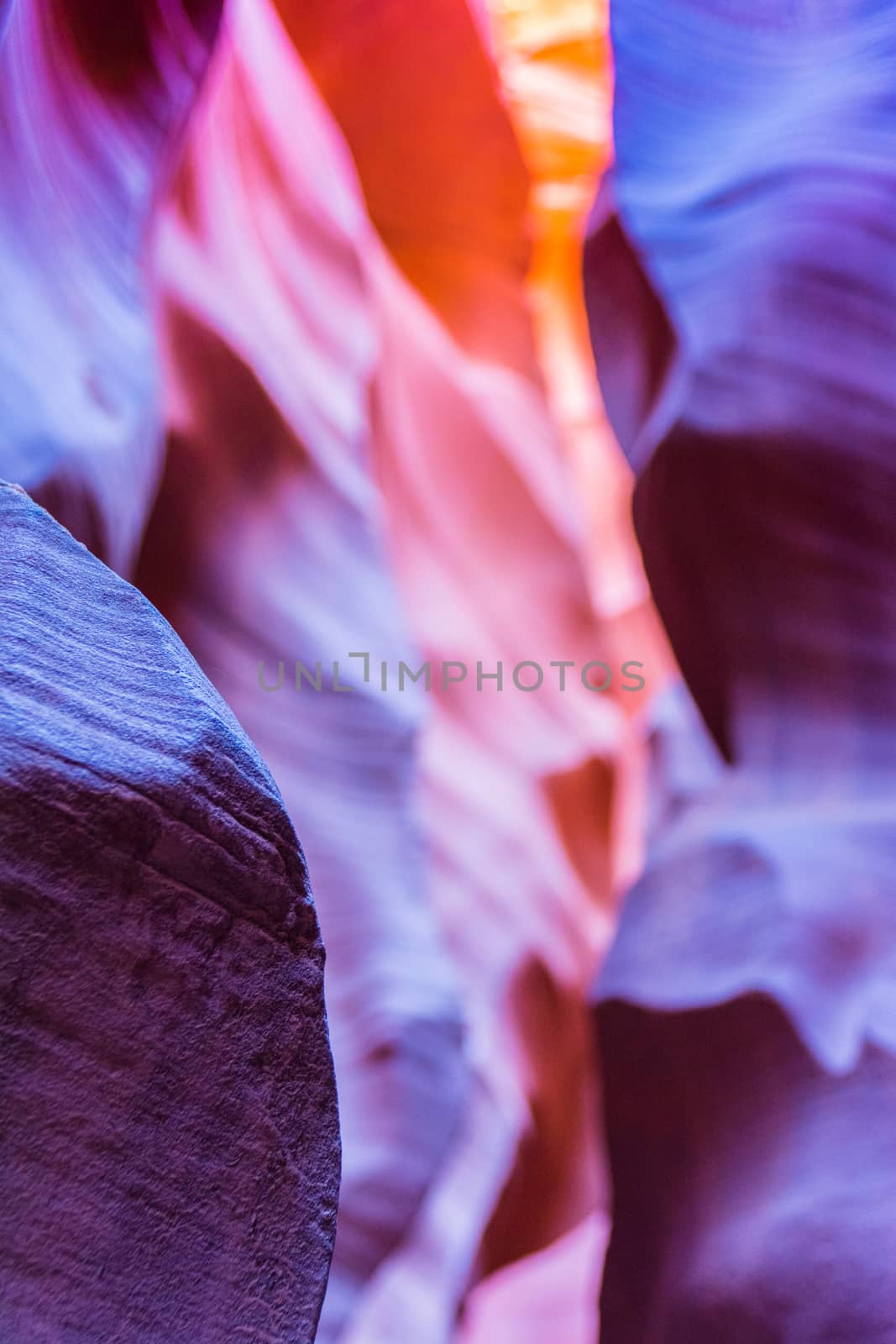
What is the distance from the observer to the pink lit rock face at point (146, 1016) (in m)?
0.61

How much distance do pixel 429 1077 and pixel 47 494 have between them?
1622 mm

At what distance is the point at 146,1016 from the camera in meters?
0.66

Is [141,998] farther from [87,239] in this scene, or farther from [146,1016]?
[87,239]

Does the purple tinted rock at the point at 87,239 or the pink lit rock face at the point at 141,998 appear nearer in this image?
the pink lit rock face at the point at 141,998

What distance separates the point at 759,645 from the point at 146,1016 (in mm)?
1980

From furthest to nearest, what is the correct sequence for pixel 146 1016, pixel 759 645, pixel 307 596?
pixel 307 596 → pixel 759 645 → pixel 146 1016

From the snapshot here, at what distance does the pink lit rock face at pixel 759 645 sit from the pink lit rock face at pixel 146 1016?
1333 millimetres

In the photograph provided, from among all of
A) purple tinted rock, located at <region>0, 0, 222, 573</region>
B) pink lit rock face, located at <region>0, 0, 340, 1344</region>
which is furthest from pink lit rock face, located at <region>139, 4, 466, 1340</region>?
pink lit rock face, located at <region>0, 0, 340, 1344</region>

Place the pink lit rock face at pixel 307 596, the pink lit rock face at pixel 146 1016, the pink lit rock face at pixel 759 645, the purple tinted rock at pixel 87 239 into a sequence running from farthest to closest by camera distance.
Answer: the pink lit rock face at pixel 307 596
the pink lit rock face at pixel 759 645
the purple tinted rock at pixel 87 239
the pink lit rock face at pixel 146 1016

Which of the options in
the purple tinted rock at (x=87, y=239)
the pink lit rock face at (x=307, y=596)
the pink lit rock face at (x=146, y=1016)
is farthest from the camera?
the pink lit rock face at (x=307, y=596)

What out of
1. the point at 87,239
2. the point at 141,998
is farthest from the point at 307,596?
the point at 141,998

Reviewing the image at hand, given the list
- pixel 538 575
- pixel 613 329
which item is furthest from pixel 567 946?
pixel 613 329

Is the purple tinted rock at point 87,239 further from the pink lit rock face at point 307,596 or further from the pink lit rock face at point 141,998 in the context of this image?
the pink lit rock face at point 141,998

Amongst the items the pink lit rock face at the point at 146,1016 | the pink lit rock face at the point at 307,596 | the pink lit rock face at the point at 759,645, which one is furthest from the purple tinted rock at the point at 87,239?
the pink lit rock face at the point at 759,645
